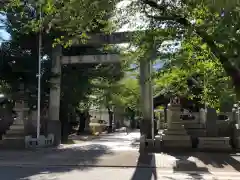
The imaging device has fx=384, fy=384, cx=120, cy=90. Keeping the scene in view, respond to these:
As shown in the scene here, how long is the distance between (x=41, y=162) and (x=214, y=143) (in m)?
9.31

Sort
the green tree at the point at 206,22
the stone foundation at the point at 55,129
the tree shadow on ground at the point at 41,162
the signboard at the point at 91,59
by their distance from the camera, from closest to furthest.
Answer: the green tree at the point at 206,22 < the tree shadow on ground at the point at 41,162 < the signboard at the point at 91,59 < the stone foundation at the point at 55,129

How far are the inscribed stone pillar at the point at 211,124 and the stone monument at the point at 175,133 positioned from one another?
57.2 inches

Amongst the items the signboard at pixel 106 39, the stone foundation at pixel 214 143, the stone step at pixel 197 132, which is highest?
the signboard at pixel 106 39

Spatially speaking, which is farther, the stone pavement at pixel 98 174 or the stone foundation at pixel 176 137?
the stone foundation at pixel 176 137

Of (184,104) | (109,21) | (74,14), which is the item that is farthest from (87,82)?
(74,14)

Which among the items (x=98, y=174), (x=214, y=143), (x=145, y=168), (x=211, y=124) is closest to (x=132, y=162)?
(x=145, y=168)

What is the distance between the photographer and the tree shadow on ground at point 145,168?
493 inches

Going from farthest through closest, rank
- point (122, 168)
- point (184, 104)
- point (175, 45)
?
1. point (184, 104)
2. point (122, 168)
3. point (175, 45)

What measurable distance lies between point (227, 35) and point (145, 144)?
14913mm

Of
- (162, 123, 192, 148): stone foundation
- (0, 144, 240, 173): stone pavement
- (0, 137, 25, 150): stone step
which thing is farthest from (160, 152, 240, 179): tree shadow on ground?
(0, 137, 25, 150): stone step

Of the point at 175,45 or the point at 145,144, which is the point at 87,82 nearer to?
the point at 145,144

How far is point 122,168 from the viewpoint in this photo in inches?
575

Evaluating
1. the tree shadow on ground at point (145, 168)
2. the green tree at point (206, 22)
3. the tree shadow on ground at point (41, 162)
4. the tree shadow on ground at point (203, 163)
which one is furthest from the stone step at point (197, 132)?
the green tree at point (206, 22)

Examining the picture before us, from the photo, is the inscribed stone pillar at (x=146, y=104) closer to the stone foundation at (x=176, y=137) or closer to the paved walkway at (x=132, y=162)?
the stone foundation at (x=176, y=137)
